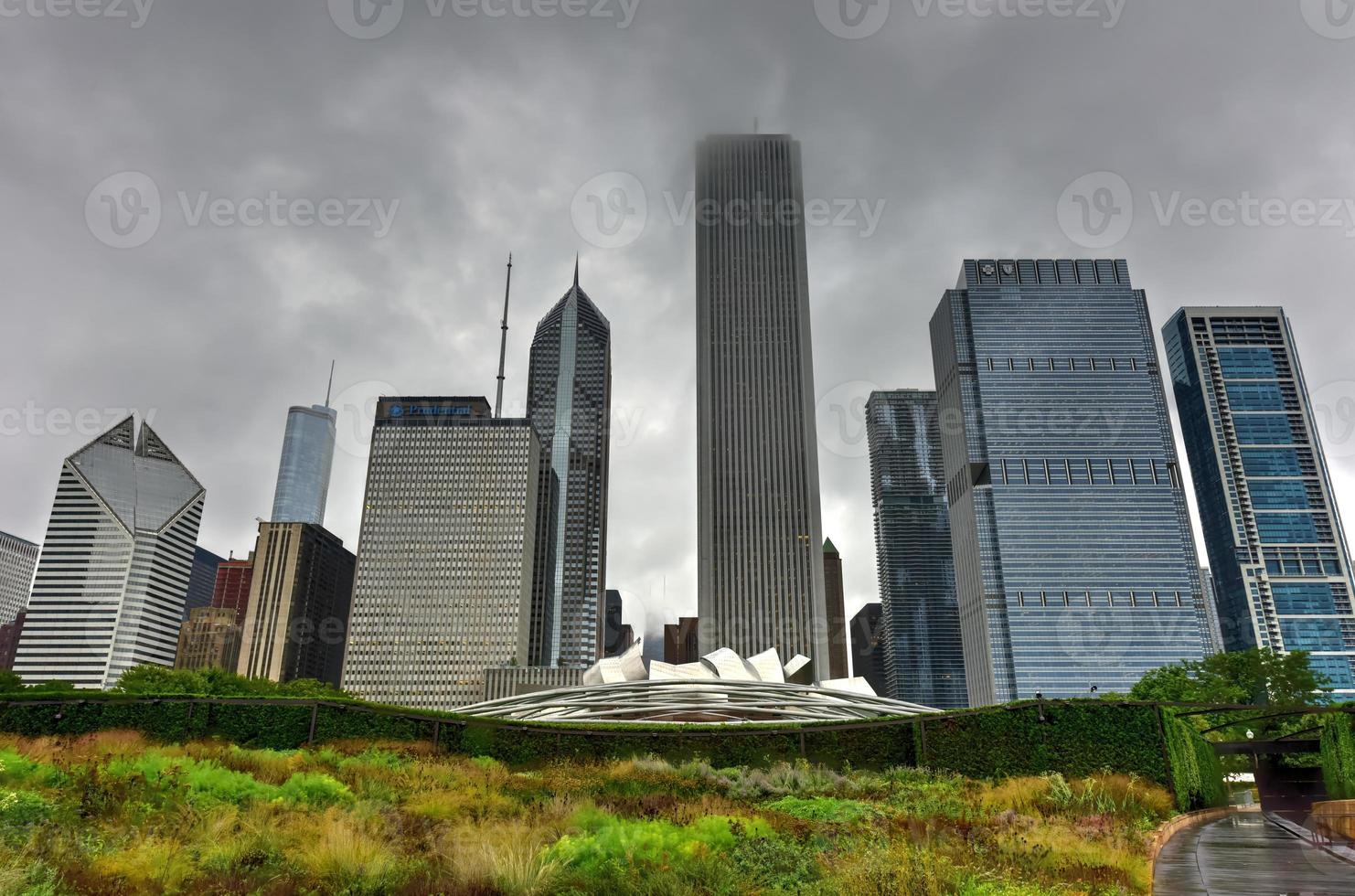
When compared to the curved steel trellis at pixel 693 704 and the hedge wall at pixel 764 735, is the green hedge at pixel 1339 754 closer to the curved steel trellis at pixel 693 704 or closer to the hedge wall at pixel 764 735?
the hedge wall at pixel 764 735

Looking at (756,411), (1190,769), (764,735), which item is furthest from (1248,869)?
(756,411)

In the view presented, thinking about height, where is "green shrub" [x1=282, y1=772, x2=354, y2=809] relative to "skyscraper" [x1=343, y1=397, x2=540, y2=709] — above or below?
below

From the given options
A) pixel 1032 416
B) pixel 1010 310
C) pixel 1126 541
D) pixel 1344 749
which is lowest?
pixel 1344 749

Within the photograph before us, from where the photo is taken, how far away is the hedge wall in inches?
836

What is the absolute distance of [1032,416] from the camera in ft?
487

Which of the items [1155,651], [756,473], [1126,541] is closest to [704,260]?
[756,473]

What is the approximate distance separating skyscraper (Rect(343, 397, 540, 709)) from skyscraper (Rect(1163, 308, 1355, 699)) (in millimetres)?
163920

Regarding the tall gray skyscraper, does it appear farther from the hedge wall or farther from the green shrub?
the green shrub

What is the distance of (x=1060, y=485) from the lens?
14375 cm

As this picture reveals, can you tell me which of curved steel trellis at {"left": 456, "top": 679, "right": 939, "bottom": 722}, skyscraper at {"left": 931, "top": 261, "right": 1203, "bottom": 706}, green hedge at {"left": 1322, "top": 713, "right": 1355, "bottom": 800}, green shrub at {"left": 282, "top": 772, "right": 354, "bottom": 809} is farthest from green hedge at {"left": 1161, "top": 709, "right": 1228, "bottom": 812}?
skyscraper at {"left": 931, "top": 261, "right": 1203, "bottom": 706}

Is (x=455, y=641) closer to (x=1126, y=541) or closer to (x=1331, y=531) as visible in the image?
(x=1126, y=541)

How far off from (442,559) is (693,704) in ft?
491

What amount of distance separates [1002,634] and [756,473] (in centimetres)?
5514

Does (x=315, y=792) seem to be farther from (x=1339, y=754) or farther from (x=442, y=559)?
(x=442, y=559)
